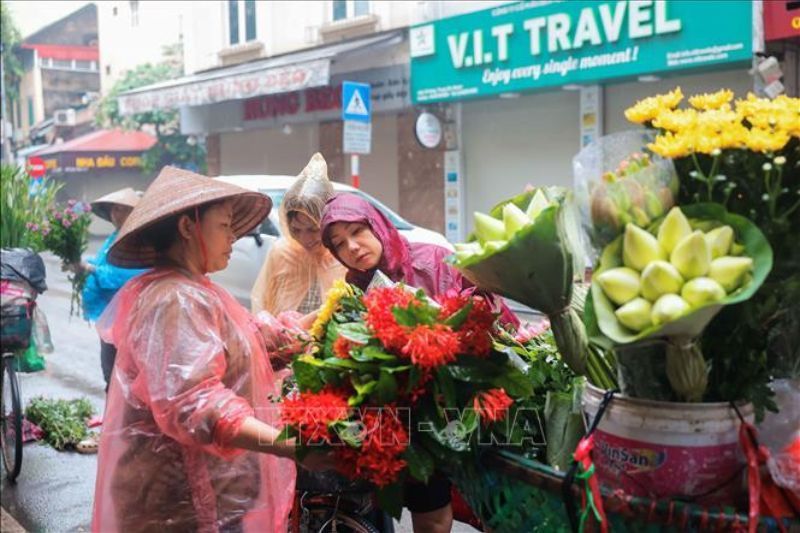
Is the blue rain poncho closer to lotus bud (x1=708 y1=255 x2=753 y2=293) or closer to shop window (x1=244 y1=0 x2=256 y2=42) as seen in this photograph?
lotus bud (x1=708 y1=255 x2=753 y2=293)

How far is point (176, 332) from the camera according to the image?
1951 millimetres

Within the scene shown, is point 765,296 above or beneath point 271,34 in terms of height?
beneath

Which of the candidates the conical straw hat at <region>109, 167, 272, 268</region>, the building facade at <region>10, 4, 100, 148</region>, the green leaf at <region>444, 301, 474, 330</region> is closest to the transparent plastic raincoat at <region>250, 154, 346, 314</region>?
the conical straw hat at <region>109, 167, 272, 268</region>

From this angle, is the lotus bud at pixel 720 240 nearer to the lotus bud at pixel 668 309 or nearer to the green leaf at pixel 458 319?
the lotus bud at pixel 668 309

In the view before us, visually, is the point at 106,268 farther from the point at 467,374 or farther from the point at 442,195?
the point at 442,195

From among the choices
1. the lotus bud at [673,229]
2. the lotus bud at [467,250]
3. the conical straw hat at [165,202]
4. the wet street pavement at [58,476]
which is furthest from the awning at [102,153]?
the lotus bud at [673,229]

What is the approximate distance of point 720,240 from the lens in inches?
51.8

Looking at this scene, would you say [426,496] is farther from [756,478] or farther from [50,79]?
[50,79]

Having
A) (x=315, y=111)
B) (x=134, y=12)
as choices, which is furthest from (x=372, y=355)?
(x=134, y=12)

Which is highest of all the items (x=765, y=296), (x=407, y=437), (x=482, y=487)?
(x=765, y=296)

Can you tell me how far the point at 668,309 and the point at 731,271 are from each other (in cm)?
13

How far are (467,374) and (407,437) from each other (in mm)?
177

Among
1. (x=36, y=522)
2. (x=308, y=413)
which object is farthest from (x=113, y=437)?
(x=36, y=522)

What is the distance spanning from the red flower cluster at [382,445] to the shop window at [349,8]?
14007 mm
